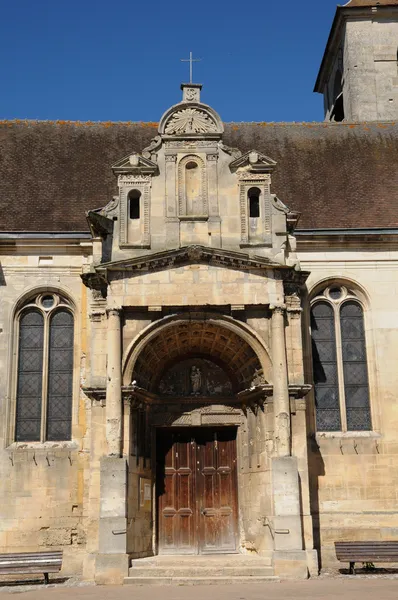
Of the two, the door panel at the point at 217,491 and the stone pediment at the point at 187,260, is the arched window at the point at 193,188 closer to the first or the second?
the stone pediment at the point at 187,260

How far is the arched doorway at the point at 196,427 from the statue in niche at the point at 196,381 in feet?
0.07

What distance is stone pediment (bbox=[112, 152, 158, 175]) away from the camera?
15586mm

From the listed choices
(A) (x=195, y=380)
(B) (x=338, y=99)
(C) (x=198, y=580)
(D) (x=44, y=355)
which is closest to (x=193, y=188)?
(A) (x=195, y=380)

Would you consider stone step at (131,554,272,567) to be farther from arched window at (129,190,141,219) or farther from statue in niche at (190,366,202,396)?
arched window at (129,190,141,219)

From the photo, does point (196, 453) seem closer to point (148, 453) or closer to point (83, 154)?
point (148, 453)

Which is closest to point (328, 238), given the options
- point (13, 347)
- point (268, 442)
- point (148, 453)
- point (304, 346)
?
point (304, 346)

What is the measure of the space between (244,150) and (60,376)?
8598mm

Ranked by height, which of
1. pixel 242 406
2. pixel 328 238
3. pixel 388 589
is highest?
pixel 328 238

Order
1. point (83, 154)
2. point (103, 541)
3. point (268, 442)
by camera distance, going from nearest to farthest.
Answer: point (103, 541) → point (268, 442) → point (83, 154)

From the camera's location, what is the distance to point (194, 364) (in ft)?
54.3

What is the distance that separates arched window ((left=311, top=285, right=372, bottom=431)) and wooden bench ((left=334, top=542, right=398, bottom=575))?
9.56 feet

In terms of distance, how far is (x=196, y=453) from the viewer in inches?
632

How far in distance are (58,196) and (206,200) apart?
5.14 meters

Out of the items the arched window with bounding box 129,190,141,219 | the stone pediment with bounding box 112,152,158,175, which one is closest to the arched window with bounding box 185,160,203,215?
the stone pediment with bounding box 112,152,158,175
